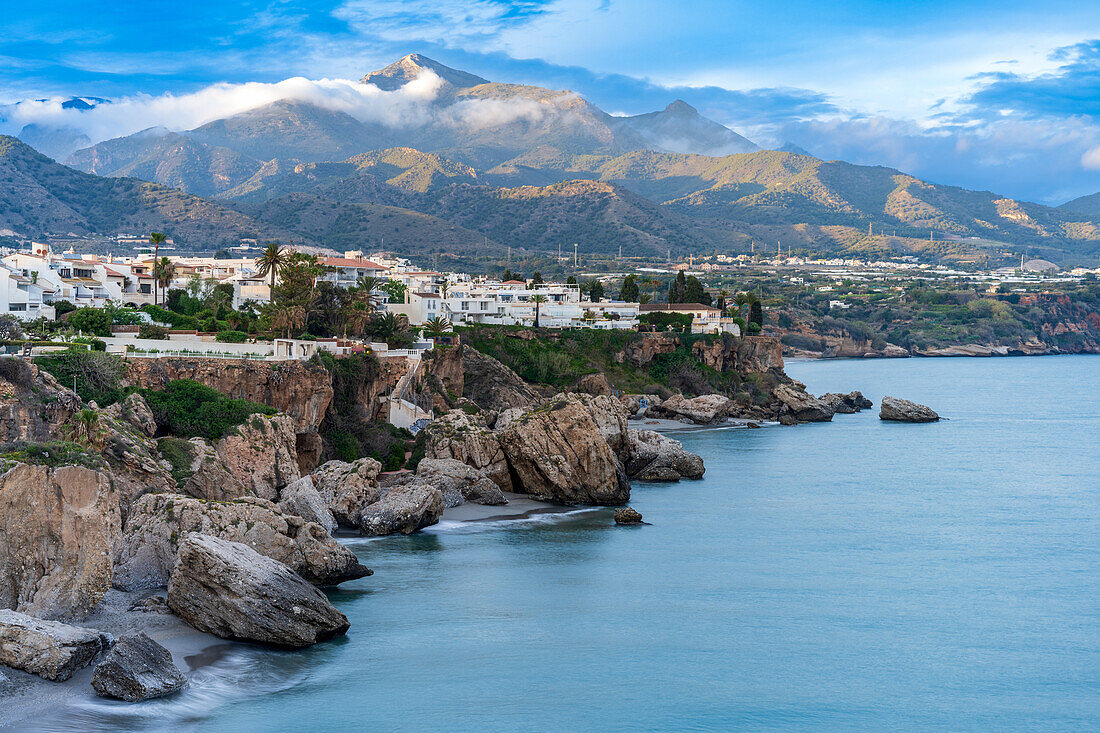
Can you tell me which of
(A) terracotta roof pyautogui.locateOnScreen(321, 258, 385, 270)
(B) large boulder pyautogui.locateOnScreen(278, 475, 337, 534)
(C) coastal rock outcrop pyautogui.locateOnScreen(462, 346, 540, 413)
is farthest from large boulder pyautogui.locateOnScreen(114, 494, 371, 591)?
(A) terracotta roof pyautogui.locateOnScreen(321, 258, 385, 270)

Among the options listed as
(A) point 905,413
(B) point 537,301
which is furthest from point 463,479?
(B) point 537,301

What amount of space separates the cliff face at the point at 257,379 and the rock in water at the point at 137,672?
65.1 feet

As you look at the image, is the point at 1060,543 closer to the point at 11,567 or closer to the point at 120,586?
the point at 120,586

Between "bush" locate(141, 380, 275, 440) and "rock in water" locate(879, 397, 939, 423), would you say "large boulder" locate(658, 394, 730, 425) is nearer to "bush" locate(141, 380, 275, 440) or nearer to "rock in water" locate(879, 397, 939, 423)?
"rock in water" locate(879, 397, 939, 423)

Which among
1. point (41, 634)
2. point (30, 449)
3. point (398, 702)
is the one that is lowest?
point (398, 702)

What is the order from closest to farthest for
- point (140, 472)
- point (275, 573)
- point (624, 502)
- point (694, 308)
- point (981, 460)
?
point (275, 573) < point (140, 472) < point (624, 502) < point (981, 460) < point (694, 308)

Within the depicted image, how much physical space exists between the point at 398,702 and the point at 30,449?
468 inches

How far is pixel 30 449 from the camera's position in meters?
27.3

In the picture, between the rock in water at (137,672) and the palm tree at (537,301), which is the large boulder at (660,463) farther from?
the palm tree at (537,301)

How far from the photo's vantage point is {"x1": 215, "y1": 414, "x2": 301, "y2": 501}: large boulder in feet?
126

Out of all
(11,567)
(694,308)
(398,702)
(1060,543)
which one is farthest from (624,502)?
(694,308)

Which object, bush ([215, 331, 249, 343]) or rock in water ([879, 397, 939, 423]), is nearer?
bush ([215, 331, 249, 343])

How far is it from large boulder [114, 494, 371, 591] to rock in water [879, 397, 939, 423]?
→ 6008 centimetres

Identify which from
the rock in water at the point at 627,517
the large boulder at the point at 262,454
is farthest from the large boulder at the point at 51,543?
the rock in water at the point at 627,517
